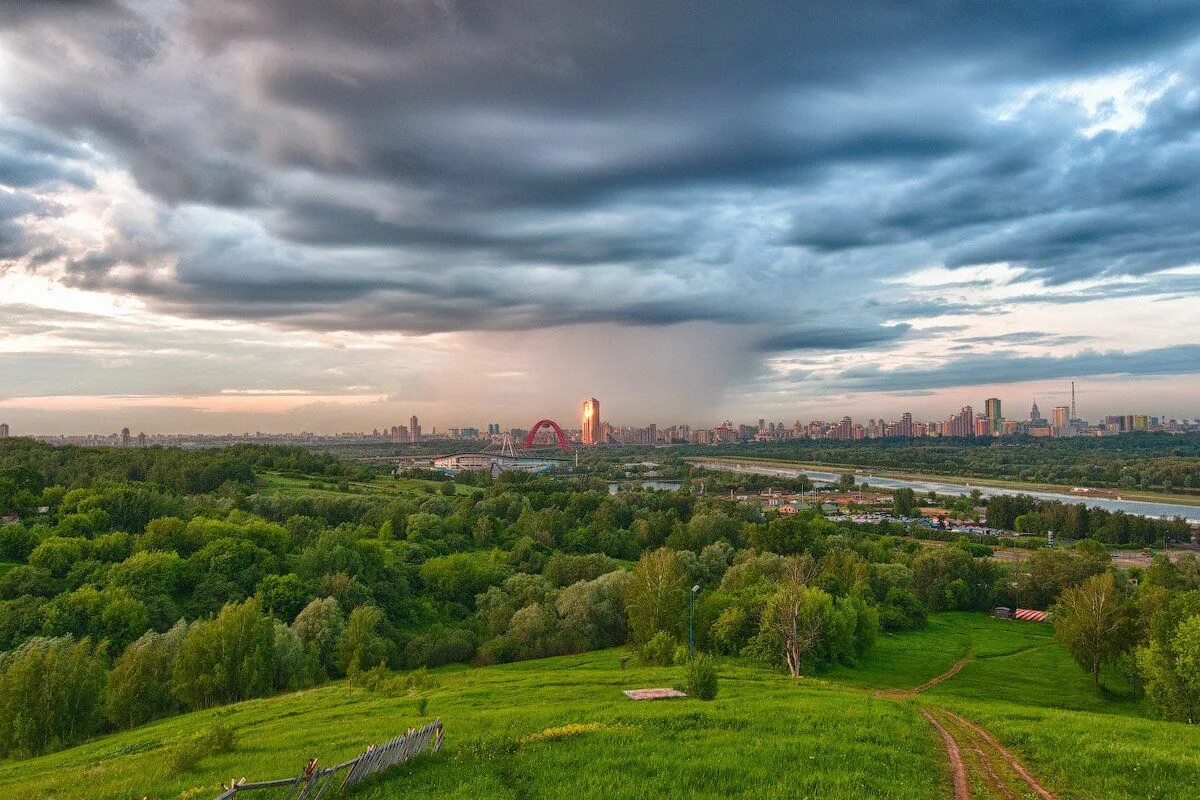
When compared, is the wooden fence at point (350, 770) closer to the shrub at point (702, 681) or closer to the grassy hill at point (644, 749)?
the grassy hill at point (644, 749)

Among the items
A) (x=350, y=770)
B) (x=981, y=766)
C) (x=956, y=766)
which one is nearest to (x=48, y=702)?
(x=350, y=770)

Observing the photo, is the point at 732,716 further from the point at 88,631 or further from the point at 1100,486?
the point at 1100,486

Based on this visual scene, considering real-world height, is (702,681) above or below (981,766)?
below

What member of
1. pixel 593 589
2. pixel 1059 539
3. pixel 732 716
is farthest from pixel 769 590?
pixel 1059 539

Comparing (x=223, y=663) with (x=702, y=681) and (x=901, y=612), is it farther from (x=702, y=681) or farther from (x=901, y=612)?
(x=901, y=612)

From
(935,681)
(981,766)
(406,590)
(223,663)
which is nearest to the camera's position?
(981,766)

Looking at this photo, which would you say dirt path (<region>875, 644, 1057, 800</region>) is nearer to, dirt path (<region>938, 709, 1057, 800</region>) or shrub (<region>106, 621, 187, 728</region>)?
dirt path (<region>938, 709, 1057, 800</region>)

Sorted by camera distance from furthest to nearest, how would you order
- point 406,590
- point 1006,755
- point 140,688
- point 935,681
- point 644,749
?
1. point 406,590
2. point 935,681
3. point 140,688
4. point 1006,755
5. point 644,749
